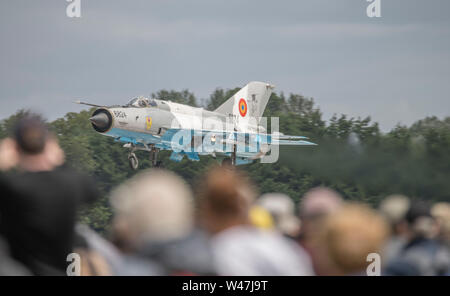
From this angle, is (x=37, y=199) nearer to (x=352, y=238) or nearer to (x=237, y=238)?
(x=237, y=238)

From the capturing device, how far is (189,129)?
2916cm

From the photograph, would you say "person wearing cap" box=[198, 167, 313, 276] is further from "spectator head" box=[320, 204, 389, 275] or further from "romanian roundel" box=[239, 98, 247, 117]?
"romanian roundel" box=[239, 98, 247, 117]

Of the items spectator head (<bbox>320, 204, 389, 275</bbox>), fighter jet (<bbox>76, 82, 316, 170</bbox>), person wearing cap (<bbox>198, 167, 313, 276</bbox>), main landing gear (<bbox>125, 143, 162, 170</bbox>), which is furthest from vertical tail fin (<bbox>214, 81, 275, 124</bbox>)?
spectator head (<bbox>320, 204, 389, 275</bbox>)

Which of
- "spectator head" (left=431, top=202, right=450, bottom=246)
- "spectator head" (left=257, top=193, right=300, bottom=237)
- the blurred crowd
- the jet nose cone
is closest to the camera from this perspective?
the blurred crowd

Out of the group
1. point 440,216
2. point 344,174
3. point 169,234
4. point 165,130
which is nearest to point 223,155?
point 165,130

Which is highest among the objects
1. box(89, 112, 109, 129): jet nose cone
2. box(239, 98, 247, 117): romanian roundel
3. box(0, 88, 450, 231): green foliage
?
box(239, 98, 247, 117): romanian roundel

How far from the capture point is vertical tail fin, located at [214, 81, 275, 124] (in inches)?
1345

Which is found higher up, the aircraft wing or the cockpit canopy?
the cockpit canopy

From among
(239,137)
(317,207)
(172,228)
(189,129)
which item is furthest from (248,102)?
(172,228)

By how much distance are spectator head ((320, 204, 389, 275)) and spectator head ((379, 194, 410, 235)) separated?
1.59 metres

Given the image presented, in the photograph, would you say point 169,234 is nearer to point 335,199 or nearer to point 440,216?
point 335,199

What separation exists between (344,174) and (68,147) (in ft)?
83.0

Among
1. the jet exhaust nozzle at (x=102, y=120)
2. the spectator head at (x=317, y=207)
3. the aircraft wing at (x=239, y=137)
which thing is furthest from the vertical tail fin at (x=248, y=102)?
the spectator head at (x=317, y=207)

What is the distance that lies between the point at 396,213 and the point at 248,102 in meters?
28.8
